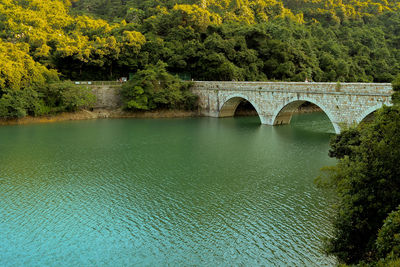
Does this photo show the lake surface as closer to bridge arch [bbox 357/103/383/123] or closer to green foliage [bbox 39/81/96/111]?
bridge arch [bbox 357/103/383/123]

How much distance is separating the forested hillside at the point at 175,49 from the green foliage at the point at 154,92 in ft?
8.53

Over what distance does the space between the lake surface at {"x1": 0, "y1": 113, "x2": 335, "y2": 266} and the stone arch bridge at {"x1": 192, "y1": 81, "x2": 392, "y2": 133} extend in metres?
2.71

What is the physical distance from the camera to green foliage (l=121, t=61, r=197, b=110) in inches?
1481

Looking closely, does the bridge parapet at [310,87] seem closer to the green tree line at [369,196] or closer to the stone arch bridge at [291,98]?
the stone arch bridge at [291,98]

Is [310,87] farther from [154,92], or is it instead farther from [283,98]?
[154,92]

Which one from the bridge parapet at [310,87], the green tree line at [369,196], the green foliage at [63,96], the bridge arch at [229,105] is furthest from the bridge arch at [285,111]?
the green foliage at [63,96]

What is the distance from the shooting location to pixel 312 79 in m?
47.3

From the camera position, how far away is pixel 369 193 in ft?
31.8

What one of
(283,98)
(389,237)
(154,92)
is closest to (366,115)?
(283,98)

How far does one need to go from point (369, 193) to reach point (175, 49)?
37.3 m

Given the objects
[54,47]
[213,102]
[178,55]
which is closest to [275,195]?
[213,102]

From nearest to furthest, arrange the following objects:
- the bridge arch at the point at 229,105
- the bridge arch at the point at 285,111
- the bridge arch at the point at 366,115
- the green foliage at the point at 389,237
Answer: the green foliage at the point at 389,237 < the bridge arch at the point at 366,115 < the bridge arch at the point at 285,111 < the bridge arch at the point at 229,105

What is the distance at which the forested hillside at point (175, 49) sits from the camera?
38.8m

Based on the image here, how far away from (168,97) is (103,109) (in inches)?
296
